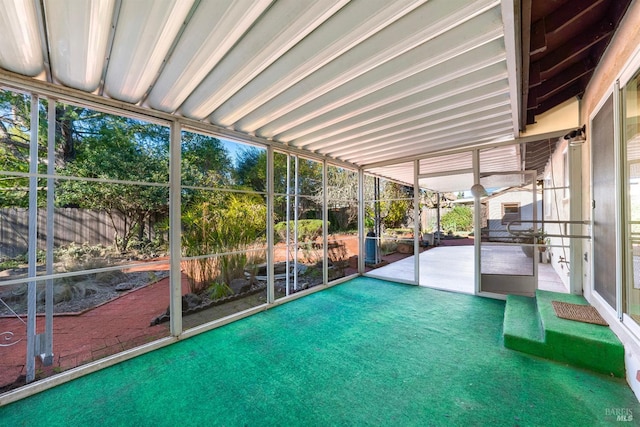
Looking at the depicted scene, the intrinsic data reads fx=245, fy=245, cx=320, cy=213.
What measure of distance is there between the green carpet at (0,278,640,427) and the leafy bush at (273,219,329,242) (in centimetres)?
179

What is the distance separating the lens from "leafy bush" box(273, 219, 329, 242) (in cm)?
460

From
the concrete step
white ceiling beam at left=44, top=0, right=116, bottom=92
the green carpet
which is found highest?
white ceiling beam at left=44, top=0, right=116, bottom=92

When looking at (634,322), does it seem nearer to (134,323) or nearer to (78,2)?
(78,2)

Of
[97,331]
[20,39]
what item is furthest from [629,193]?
[97,331]

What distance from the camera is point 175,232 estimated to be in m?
3.04

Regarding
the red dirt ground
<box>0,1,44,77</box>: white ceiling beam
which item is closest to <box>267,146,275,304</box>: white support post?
the red dirt ground

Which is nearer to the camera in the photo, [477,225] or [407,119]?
[407,119]

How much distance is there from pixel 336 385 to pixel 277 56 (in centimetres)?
279

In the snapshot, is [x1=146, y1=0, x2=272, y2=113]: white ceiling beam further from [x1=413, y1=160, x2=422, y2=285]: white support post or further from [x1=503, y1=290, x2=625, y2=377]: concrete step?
[x1=413, y1=160, x2=422, y2=285]: white support post

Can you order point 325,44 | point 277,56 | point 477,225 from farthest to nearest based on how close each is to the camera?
point 477,225, point 277,56, point 325,44

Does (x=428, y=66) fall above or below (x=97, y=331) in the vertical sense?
above

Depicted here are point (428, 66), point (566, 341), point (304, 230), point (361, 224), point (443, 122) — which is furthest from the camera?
point (361, 224)

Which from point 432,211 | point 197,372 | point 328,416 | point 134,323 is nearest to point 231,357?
point 197,372

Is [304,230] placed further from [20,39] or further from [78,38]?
[20,39]
